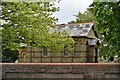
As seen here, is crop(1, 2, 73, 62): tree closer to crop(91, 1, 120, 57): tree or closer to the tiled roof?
crop(91, 1, 120, 57): tree

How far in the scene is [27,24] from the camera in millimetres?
4770

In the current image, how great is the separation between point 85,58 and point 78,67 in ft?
13.5

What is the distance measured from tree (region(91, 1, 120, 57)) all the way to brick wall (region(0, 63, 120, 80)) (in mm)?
370

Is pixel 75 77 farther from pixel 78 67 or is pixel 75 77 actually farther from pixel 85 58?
pixel 85 58

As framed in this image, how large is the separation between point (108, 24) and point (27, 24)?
1.33 metres

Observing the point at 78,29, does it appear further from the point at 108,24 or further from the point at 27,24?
the point at 108,24

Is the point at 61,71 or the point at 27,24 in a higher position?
the point at 27,24

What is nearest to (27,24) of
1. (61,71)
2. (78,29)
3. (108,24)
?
(61,71)

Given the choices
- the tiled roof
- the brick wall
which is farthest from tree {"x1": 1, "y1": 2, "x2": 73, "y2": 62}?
the tiled roof

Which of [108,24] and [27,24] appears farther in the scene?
[27,24]

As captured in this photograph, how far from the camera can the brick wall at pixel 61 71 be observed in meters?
3.80

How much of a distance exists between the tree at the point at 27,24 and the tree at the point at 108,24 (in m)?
0.98

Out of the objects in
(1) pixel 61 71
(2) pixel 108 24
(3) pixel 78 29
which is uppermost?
(3) pixel 78 29

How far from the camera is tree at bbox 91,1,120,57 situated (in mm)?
3783
